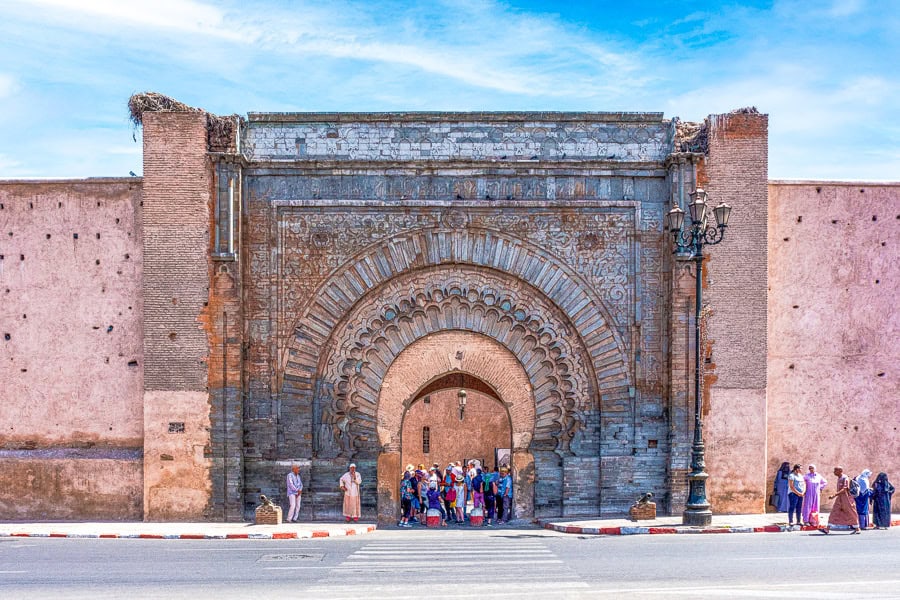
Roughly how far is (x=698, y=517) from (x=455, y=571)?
196 inches

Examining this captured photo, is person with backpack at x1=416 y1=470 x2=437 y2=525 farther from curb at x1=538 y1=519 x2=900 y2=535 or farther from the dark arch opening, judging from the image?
curb at x1=538 y1=519 x2=900 y2=535

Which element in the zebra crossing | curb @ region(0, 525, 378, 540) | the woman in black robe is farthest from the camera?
the woman in black robe

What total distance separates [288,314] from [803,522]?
24.6ft

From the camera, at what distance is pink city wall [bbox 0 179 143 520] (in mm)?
14898

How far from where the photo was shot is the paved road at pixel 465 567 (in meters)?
8.02

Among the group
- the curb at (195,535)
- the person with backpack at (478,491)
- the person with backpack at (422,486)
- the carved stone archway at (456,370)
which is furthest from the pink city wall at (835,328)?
the curb at (195,535)

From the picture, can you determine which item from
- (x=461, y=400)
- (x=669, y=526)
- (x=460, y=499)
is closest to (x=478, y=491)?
(x=460, y=499)

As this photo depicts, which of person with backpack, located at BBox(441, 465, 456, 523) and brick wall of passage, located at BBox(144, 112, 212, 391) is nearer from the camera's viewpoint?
brick wall of passage, located at BBox(144, 112, 212, 391)

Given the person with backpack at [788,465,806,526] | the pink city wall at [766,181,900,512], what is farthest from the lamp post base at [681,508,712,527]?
the pink city wall at [766,181,900,512]

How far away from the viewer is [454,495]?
50.0 feet

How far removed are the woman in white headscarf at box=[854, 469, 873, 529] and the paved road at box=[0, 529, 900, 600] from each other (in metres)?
0.97

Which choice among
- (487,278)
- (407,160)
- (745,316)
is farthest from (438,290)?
(745,316)

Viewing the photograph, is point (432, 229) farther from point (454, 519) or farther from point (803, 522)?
point (803, 522)

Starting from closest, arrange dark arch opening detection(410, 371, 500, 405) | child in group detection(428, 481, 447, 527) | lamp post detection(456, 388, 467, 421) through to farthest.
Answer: child in group detection(428, 481, 447, 527), dark arch opening detection(410, 371, 500, 405), lamp post detection(456, 388, 467, 421)
